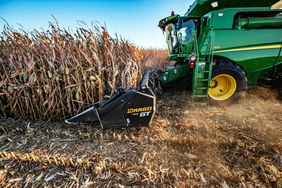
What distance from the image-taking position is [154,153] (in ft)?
5.72

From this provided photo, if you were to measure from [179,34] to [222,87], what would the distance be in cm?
187

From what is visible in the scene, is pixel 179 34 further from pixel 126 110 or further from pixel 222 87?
pixel 126 110

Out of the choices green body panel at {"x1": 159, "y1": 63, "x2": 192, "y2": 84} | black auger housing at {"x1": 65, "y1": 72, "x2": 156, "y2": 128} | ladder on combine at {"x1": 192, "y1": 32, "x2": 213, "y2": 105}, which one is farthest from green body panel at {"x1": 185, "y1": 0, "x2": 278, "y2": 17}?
black auger housing at {"x1": 65, "y1": 72, "x2": 156, "y2": 128}

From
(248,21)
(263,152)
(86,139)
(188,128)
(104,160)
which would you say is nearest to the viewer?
(104,160)

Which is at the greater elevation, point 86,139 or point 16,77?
point 16,77

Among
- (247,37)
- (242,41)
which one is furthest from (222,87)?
(247,37)

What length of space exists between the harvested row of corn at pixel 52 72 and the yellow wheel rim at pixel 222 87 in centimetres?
229

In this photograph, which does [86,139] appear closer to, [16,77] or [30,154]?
[30,154]

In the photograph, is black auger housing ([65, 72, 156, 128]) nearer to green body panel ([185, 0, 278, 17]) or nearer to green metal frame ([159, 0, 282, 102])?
green metal frame ([159, 0, 282, 102])

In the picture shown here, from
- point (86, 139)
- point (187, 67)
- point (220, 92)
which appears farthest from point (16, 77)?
point (220, 92)

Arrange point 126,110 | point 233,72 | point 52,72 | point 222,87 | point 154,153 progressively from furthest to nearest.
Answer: point 222,87 → point 233,72 → point 52,72 → point 126,110 → point 154,153

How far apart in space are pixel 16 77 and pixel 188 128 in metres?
2.91

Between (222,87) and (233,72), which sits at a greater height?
(233,72)

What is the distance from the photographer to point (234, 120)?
259cm
